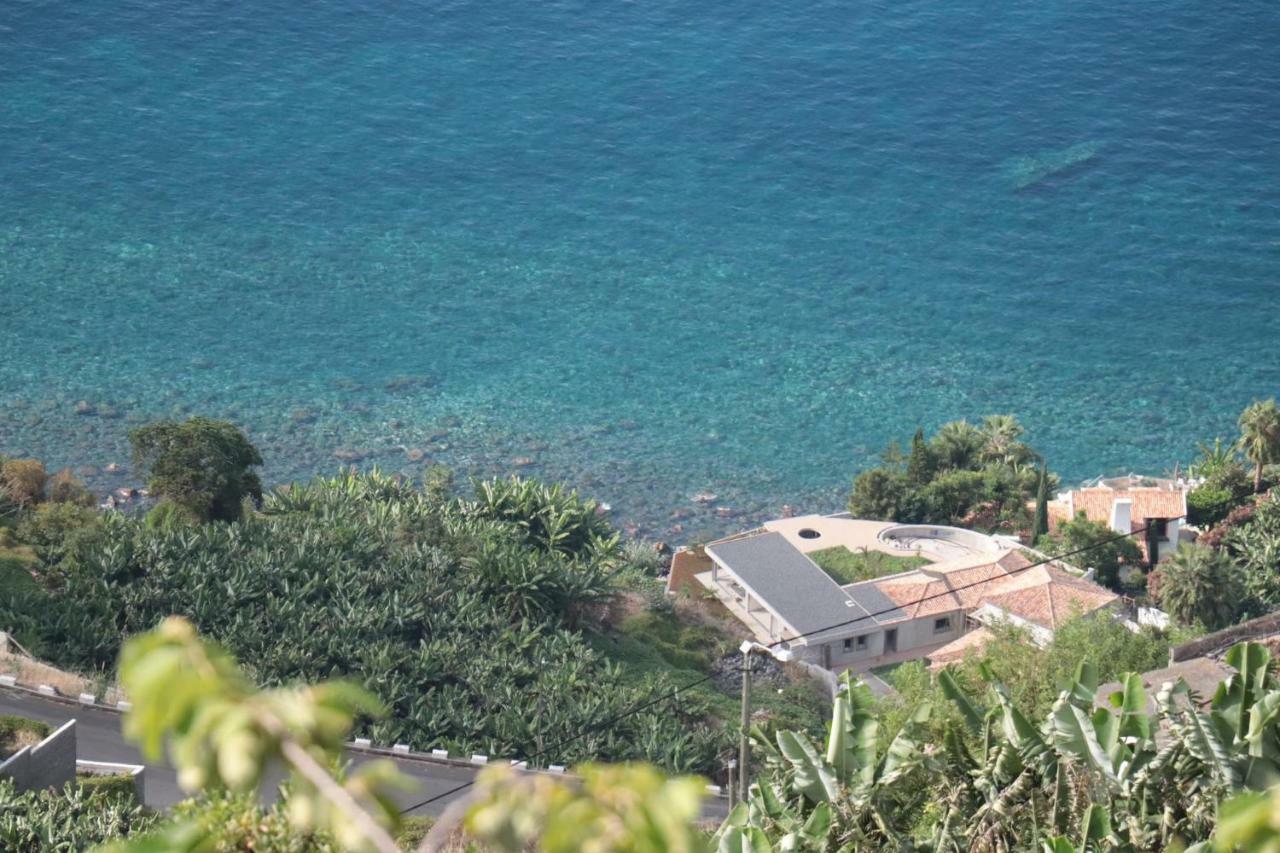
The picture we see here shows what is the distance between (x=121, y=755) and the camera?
112 feet

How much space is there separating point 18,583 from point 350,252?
63640 mm

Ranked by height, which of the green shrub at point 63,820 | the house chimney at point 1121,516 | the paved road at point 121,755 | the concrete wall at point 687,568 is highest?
the green shrub at point 63,820

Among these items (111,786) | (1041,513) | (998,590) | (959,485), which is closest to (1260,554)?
(998,590)

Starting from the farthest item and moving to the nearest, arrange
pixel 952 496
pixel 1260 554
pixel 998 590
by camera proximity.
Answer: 1. pixel 952 496
2. pixel 998 590
3. pixel 1260 554

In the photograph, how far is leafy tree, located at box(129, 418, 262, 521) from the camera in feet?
174

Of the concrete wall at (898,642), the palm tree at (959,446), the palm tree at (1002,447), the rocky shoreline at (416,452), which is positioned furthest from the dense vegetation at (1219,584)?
the rocky shoreline at (416,452)

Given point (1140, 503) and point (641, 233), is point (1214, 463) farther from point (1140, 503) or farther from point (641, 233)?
point (641, 233)

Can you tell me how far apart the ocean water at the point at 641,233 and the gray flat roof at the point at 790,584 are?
1640cm

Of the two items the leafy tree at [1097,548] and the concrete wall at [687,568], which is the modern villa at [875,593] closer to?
the concrete wall at [687,568]

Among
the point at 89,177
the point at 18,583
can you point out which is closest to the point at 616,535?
the point at 18,583

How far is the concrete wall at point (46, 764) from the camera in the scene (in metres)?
28.5

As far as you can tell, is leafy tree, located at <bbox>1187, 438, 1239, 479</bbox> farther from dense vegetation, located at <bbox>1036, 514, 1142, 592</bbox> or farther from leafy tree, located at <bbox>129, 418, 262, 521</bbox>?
leafy tree, located at <bbox>129, 418, 262, 521</bbox>

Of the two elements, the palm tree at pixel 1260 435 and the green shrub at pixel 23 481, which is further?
the palm tree at pixel 1260 435

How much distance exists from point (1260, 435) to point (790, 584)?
23.9m
